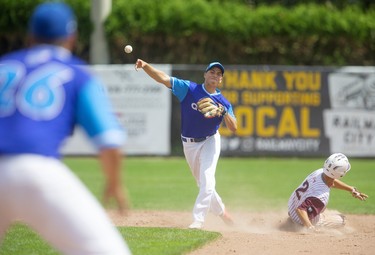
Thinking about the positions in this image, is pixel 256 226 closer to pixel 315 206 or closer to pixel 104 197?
pixel 315 206

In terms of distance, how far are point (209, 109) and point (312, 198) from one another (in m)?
1.66

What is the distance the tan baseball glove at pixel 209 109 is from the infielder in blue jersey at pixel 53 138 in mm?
4903

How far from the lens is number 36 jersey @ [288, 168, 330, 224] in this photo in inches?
372

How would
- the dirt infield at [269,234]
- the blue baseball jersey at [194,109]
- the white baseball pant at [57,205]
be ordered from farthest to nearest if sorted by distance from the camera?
1. the blue baseball jersey at [194,109]
2. the dirt infield at [269,234]
3. the white baseball pant at [57,205]

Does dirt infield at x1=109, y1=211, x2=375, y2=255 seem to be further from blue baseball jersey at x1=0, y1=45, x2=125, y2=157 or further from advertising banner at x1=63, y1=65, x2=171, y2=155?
advertising banner at x1=63, y1=65, x2=171, y2=155

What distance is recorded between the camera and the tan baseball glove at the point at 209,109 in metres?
9.34

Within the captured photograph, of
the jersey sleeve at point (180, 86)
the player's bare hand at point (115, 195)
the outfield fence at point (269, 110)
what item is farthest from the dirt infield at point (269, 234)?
the outfield fence at point (269, 110)

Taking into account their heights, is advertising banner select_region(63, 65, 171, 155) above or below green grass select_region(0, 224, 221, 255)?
above

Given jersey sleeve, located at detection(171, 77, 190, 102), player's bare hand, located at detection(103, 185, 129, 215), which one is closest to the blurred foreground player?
jersey sleeve, located at detection(171, 77, 190, 102)

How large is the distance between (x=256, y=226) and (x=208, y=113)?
76.4 inches

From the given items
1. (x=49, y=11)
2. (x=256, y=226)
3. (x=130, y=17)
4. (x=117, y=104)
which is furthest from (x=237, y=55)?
(x=49, y=11)

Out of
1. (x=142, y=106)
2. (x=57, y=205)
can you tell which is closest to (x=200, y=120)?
(x=57, y=205)

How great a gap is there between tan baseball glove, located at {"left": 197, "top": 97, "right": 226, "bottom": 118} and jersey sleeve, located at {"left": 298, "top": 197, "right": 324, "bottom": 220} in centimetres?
148

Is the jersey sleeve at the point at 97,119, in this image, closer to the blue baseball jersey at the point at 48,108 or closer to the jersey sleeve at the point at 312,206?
the blue baseball jersey at the point at 48,108
